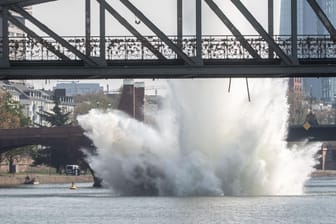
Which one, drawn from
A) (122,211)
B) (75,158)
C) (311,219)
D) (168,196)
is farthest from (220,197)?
(75,158)

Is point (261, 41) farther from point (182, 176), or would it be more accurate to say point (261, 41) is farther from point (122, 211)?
point (182, 176)

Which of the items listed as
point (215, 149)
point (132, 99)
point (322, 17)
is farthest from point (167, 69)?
point (132, 99)

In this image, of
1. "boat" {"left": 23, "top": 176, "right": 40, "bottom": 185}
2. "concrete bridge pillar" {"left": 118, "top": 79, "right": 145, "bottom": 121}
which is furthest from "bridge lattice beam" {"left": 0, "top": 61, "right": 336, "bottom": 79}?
"boat" {"left": 23, "top": 176, "right": 40, "bottom": 185}

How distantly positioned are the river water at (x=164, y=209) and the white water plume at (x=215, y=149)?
4442mm

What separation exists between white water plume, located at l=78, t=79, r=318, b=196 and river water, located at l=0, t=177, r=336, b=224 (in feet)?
14.6

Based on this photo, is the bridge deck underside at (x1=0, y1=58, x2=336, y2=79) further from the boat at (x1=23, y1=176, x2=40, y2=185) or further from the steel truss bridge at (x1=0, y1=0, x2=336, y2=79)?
the boat at (x1=23, y1=176, x2=40, y2=185)

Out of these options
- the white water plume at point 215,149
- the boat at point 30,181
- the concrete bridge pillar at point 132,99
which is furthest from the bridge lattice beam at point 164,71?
the boat at point 30,181

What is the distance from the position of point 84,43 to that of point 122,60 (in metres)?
1.73

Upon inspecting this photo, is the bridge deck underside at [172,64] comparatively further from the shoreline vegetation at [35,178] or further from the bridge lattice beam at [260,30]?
the shoreline vegetation at [35,178]

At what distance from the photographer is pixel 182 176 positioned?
433 ft

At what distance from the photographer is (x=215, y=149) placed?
436 ft

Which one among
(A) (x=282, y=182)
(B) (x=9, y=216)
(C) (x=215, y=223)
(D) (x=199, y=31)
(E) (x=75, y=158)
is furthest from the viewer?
(E) (x=75, y=158)

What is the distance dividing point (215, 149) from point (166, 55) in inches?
2605

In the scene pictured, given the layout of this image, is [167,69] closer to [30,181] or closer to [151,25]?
[151,25]
